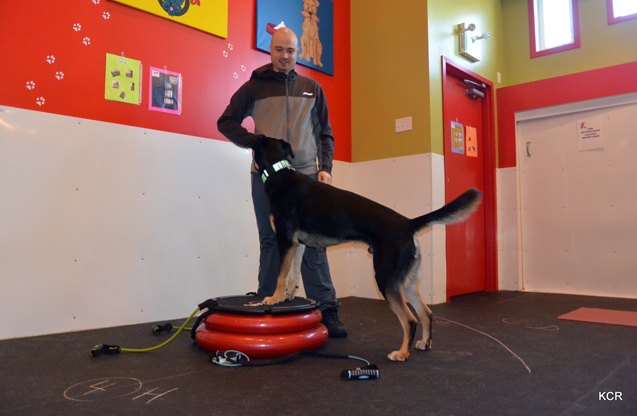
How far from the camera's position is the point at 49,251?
2.84 metres

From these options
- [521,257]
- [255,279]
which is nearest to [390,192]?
[255,279]

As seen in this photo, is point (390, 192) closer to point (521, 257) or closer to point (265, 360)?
point (521, 257)

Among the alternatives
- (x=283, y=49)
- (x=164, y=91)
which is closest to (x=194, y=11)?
(x=164, y=91)

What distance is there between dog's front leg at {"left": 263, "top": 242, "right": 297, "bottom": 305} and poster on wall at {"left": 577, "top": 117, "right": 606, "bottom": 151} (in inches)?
154

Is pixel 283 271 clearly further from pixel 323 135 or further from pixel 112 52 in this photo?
pixel 112 52

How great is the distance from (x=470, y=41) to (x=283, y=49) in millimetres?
2773

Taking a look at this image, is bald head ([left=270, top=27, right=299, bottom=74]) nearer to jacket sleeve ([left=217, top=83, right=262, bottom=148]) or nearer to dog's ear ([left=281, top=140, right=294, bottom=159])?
jacket sleeve ([left=217, top=83, right=262, bottom=148])

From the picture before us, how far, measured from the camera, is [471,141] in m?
4.99

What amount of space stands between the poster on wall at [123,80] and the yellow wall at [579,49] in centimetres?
423

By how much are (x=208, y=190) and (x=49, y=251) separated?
1173 mm

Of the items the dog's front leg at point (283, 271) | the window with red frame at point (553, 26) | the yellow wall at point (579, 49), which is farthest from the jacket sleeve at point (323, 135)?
the window with red frame at point (553, 26)

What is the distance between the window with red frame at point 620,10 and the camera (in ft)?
15.4

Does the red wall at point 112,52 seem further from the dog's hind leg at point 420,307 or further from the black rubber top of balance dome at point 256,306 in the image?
the dog's hind leg at point 420,307

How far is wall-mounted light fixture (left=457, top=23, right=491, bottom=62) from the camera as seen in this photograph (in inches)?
186
